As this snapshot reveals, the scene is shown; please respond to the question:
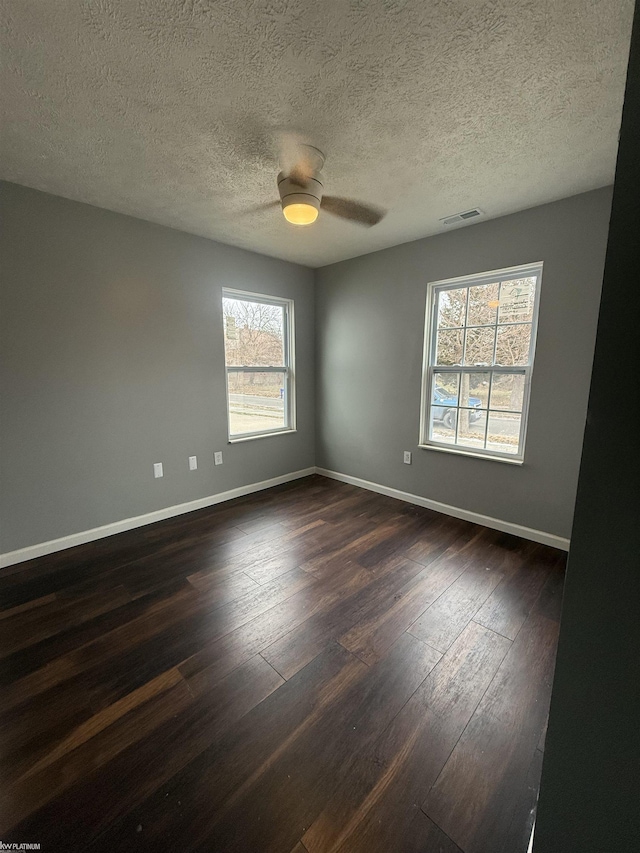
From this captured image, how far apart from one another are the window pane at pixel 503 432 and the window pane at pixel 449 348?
607 mm

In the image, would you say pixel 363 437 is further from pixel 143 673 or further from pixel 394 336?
pixel 143 673

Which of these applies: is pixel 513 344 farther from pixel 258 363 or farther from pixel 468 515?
pixel 258 363

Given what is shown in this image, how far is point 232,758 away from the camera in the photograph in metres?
1.21

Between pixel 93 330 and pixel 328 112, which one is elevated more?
pixel 328 112

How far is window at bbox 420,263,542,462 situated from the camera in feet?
8.89

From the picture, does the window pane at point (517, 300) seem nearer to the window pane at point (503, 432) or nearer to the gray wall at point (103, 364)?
the window pane at point (503, 432)

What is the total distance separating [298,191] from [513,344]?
6.59ft

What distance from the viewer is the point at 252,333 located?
3682 millimetres

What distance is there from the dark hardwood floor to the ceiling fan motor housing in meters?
2.37

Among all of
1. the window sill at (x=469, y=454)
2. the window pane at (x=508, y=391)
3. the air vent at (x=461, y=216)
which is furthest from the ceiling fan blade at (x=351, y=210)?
the window sill at (x=469, y=454)

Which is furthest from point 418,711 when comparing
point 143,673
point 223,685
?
point 143,673

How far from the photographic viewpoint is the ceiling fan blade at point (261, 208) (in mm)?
2443

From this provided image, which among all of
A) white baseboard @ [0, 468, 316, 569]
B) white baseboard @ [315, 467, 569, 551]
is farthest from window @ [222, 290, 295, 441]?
white baseboard @ [315, 467, 569, 551]

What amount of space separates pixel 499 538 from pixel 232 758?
2.42 meters
